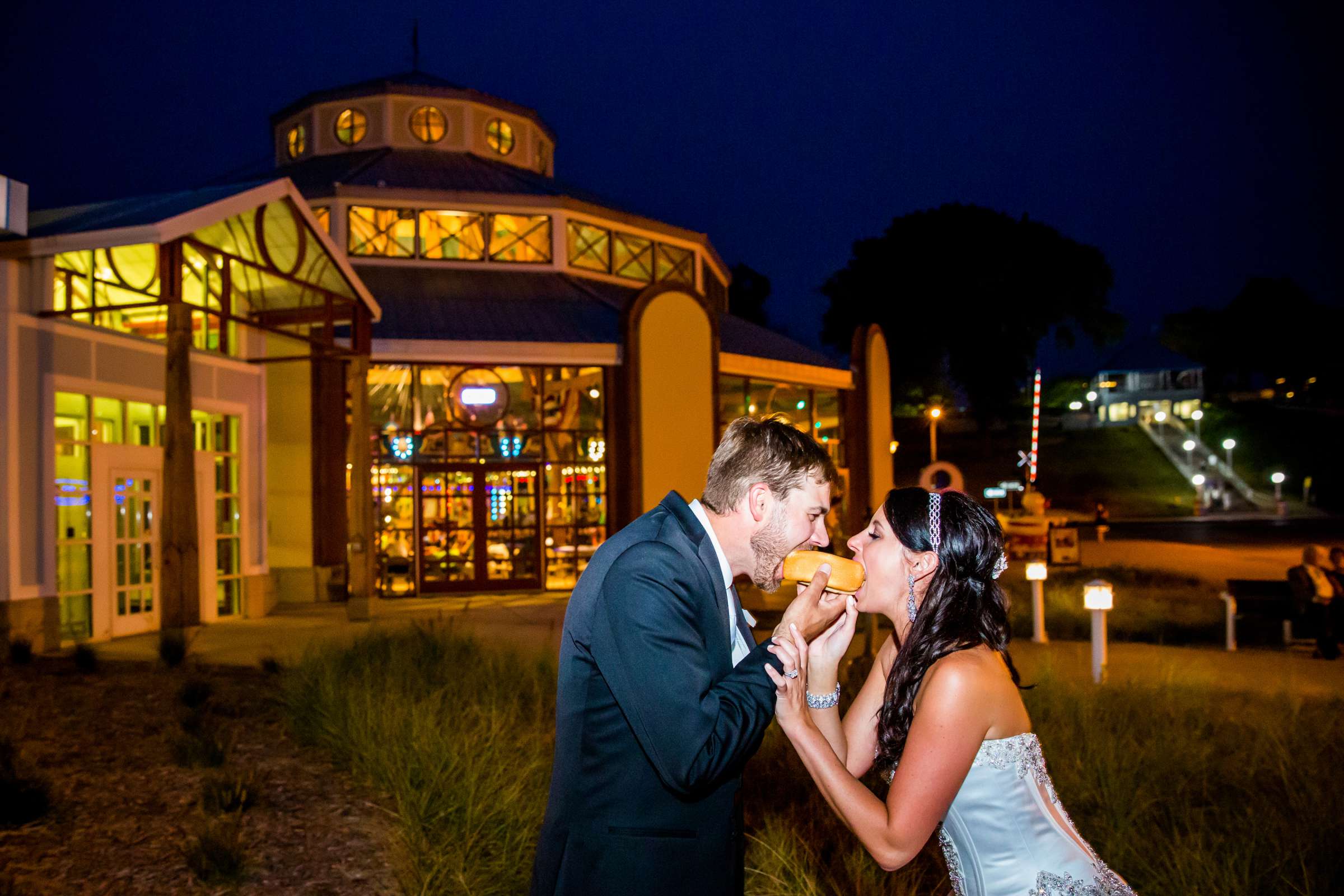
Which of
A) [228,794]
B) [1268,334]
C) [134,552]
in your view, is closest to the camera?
[228,794]

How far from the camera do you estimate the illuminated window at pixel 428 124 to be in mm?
26578

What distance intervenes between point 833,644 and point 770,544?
0.35 meters

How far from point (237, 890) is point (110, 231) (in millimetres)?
8697

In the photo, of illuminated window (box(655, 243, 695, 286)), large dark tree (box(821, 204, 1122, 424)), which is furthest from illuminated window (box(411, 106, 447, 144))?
large dark tree (box(821, 204, 1122, 424))

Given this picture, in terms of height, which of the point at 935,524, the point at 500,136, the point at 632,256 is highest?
the point at 500,136

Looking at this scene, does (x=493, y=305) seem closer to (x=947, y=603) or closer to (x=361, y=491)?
(x=361, y=491)

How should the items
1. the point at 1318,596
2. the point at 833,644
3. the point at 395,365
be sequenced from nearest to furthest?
1. the point at 833,644
2. the point at 1318,596
3. the point at 395,365

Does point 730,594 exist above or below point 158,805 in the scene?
above

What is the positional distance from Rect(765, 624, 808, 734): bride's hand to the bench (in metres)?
11.8

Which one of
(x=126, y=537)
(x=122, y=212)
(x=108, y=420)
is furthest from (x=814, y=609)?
(x=108, y=420)

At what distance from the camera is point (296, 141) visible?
27359 mm

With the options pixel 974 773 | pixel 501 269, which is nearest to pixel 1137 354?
pixel 501 269

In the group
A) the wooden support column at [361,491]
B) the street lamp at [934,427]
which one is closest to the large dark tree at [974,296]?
the street lamp at [934,427]

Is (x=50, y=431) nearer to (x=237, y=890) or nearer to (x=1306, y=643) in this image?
(x=237, y=890)
